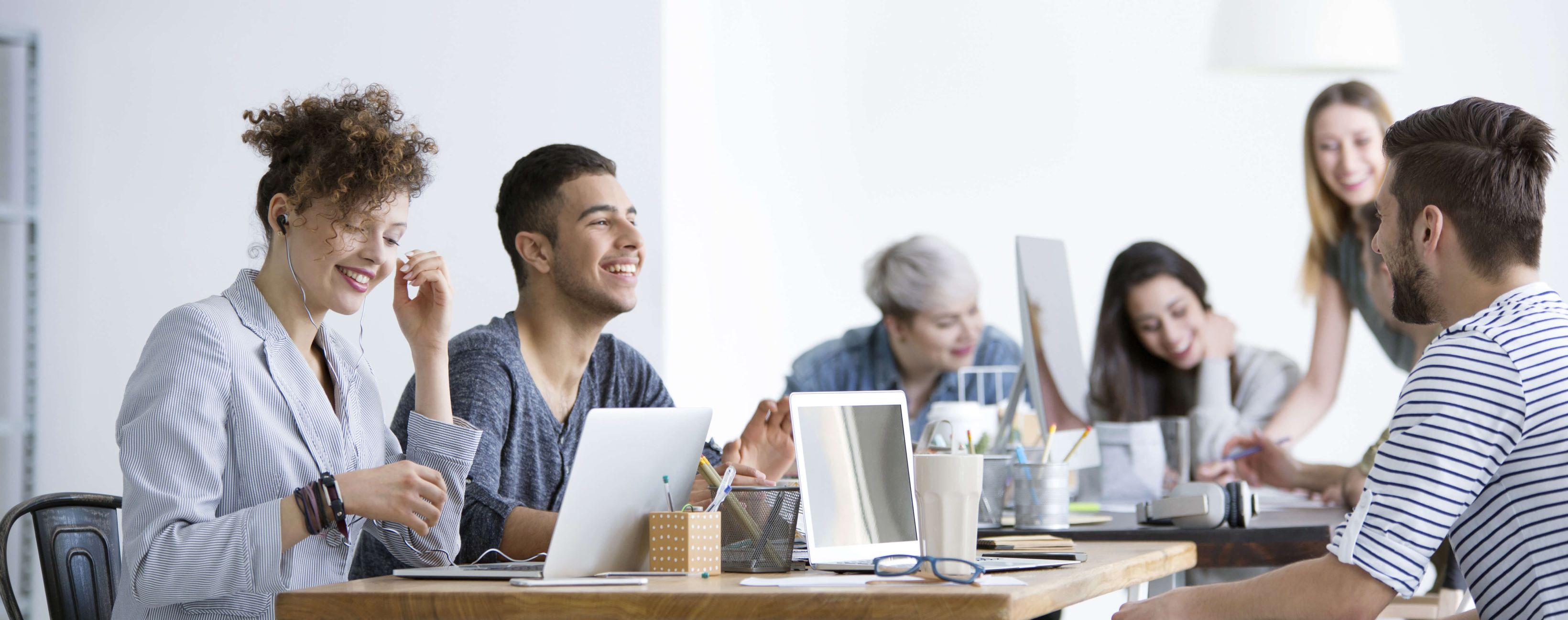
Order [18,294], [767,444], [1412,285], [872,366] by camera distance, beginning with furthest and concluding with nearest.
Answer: [872,366] → [18,294] → [767,444] → [1412,285]

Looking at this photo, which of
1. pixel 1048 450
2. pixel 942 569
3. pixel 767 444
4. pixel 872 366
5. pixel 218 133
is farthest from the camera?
pixel 872 366

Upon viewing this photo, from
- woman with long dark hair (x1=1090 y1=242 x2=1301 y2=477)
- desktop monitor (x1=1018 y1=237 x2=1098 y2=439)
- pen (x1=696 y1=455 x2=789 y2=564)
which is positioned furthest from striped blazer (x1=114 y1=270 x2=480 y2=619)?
woman with long dark hair (x1=1090 y1=242 x2=1301 y2=477)

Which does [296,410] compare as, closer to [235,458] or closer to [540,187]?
[235,458]

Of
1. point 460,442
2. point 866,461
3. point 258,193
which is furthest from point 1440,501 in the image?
point 258,193

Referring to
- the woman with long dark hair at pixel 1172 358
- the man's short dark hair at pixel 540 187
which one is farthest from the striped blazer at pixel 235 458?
the woman with long dark hair at pixel 1172 358

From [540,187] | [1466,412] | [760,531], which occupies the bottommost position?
[760,531]

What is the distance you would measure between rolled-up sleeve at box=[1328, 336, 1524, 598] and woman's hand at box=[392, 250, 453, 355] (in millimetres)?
1128

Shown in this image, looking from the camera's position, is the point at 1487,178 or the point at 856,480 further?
the point at 856,480

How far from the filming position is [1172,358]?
4195 millimetres

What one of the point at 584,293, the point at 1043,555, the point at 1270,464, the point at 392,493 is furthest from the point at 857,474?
the point at 1270,464

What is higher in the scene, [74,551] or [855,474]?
[855,474]

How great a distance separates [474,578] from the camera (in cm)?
136

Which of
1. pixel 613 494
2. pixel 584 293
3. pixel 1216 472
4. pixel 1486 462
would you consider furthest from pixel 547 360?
pixel 1216 472

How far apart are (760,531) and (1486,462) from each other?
704 millimetres
